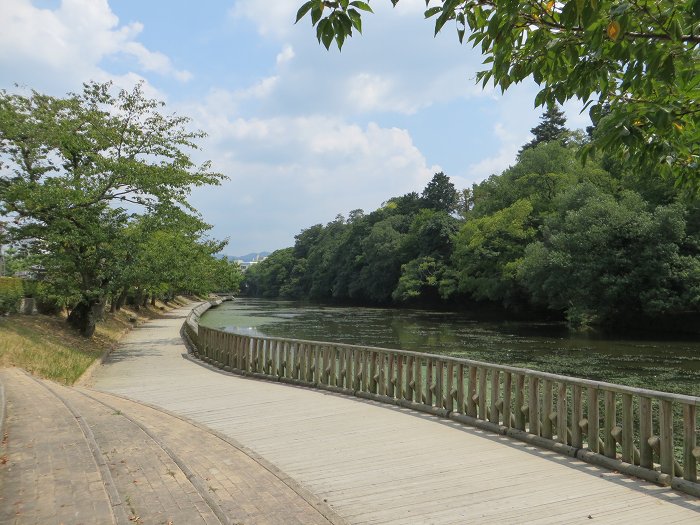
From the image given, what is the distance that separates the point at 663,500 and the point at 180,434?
4.73m

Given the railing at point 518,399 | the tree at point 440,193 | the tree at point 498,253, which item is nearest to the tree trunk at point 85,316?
the railing at point 518,399

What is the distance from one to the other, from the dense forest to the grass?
1140 centimetres

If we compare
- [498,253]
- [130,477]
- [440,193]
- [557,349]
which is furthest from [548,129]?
→ [130,477]

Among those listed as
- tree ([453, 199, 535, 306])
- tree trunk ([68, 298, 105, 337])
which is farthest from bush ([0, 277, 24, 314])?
tree ([453, 199, 535, 306])

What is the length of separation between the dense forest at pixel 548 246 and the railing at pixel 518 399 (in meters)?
2.06

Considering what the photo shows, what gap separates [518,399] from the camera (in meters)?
6.32

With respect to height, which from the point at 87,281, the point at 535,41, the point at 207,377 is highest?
the point at 535,41

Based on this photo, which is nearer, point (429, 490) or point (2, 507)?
point (2, 507)

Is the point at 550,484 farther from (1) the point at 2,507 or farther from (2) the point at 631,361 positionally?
(2) the point at 631,361

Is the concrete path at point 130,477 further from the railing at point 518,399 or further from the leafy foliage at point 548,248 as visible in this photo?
the leafy foliage at point 548,248

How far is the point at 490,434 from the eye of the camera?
650 centimetres

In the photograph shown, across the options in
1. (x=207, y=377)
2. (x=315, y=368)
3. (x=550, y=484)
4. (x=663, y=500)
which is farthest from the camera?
(x=207, y=377)

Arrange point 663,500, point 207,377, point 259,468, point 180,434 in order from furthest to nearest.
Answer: point 207,377 → point 180,434 → point 259,468 → point 663,500

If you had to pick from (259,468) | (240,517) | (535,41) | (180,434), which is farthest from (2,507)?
(535,41)
